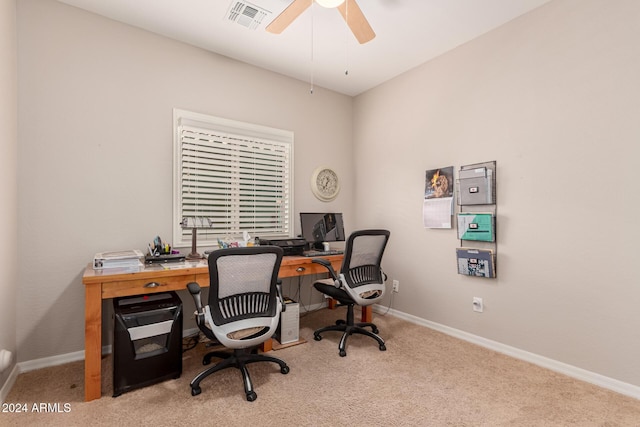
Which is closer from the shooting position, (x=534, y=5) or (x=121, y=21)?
(x=534, y=5)

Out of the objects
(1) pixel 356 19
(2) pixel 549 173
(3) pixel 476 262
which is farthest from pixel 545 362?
(1) pixel 356 19

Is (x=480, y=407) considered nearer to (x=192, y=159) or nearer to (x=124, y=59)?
(x=192, y=159)

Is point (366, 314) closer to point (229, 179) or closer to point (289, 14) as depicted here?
point (229, 179)

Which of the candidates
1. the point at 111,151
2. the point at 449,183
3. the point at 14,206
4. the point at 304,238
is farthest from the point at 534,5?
the point at 14,206

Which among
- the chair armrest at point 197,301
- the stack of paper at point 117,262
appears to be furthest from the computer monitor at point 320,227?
the stack of paper at point 117,262

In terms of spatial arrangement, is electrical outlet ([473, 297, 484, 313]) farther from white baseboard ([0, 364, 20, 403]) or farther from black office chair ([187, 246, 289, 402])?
white baseboard ([0, 364, 20, 403])

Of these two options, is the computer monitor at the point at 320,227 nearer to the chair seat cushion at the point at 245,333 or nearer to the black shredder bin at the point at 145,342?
the chair seat cushion at the point at 245,333

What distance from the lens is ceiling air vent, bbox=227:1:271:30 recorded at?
245 centimetres

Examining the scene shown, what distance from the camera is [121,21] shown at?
267 cm

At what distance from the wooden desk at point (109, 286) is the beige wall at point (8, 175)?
18.9 inches

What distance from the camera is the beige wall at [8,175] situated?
77.1 inches

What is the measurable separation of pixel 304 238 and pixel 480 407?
204 centimetres

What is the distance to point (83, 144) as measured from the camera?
Answer: 8.24ft

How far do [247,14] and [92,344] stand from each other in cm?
266
